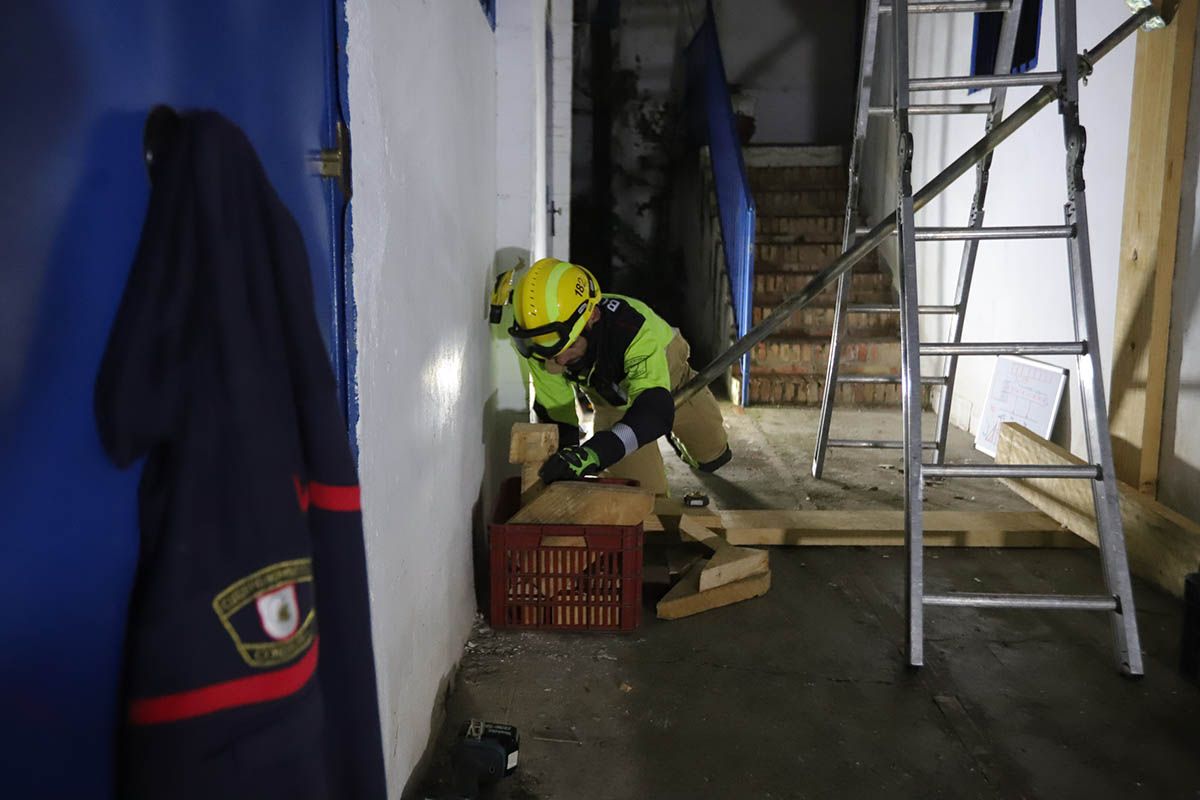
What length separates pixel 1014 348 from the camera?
2.42 meters

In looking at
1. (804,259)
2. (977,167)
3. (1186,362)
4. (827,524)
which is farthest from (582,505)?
(804,259)

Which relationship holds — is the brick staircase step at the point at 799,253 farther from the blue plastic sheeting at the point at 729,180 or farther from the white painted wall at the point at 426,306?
the white painted wall at the point at 426,306

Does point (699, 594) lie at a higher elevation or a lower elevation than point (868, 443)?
lower

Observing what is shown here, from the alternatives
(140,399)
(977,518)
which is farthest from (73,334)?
(977,518)

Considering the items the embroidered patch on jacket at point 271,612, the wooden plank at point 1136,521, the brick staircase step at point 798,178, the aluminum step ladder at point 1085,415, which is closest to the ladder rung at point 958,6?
the aluminum step ladder at point 1085,415

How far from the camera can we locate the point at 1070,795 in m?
1.80

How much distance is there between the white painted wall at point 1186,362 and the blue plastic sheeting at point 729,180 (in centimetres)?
308

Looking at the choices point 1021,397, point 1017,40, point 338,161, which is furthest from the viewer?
point 1017,40

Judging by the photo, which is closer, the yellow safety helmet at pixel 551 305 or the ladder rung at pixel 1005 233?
the ladder rung at pixel 1005 233

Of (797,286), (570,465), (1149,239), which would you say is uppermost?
(1149,239)

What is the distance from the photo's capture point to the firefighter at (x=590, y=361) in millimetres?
2641

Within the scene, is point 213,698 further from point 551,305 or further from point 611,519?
point 551,305

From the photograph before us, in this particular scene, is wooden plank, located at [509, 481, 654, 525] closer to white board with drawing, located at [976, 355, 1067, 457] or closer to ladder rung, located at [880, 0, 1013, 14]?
ladder rung, located at [880, 0, 1013, 14]

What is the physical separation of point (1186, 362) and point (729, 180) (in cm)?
395
